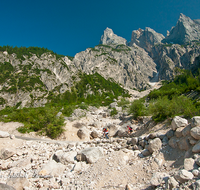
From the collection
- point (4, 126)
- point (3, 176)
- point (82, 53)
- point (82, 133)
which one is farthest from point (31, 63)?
point (3, 176)

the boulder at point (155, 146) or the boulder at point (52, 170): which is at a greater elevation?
the boulder at point (52, 170)

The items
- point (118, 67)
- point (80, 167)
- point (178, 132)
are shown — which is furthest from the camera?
point (118, 67)

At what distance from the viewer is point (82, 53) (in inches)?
6619

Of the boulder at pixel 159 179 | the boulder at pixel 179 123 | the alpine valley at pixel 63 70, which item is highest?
the alpine valley at pixel 63 70

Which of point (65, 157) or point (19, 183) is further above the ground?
point (65, 157)

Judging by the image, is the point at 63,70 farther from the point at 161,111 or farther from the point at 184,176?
the point at 184,176

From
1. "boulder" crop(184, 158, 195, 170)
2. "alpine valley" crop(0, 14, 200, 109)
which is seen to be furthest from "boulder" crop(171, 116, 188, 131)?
"alpine valley" crop(0, 14, 200, 109)

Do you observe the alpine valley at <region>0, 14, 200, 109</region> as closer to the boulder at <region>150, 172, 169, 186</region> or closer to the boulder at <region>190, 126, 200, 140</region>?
the boulder at <region>150, 172, 169, 186</region>

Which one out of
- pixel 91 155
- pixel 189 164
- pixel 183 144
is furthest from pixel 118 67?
pixel 189 164

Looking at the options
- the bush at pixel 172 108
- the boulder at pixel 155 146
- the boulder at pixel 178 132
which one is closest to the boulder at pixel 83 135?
the bush at pixel 172 108

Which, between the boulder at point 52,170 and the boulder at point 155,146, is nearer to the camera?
the boulder at point 155,146

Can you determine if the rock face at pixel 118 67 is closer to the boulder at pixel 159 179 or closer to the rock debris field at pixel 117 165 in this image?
the rock debris field at pixel 117 165

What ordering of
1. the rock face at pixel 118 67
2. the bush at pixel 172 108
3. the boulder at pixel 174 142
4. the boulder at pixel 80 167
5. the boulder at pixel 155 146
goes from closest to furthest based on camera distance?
the boulder at pixel 174 142
the boulder at pixel 155 146
the boulder at pixel 80 167
the bush at pixel 172 108
the rock face at pixel 118 67

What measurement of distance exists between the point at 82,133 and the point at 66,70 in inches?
3937
